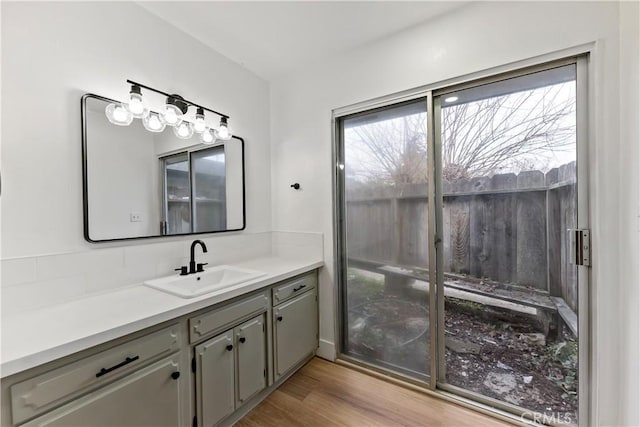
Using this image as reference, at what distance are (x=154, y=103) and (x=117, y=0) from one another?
0.60m

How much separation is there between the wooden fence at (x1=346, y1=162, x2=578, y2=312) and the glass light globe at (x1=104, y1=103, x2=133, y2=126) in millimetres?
1791

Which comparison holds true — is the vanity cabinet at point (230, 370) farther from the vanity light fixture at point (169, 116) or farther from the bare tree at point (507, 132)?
the bare tree at point (507, 132)

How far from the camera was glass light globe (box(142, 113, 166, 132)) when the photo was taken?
166cm

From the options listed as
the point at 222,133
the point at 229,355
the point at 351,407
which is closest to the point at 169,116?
the point at 222,133

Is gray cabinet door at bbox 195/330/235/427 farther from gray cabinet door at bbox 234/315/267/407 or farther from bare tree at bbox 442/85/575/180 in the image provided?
bare tree at bbox 442/85/575/180

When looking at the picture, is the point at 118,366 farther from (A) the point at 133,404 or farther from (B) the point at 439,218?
(B) the point at 439,218

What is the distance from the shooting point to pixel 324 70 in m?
2.29

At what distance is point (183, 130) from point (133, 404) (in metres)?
1.61

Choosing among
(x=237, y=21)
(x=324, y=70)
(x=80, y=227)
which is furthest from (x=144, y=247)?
(x=324, y=70)

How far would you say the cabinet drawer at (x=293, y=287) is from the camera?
6.14ft

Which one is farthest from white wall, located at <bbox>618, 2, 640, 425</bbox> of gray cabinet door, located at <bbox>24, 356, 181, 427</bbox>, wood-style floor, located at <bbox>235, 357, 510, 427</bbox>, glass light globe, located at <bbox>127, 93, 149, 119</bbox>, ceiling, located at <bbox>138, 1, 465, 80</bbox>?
glass light globe, located at <bbox>127, 93, 149, 119</bbox>

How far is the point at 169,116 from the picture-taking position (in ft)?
5.65

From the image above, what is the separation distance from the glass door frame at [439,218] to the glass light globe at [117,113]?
1.48 meters

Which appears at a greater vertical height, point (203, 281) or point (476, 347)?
point (203, 281)
